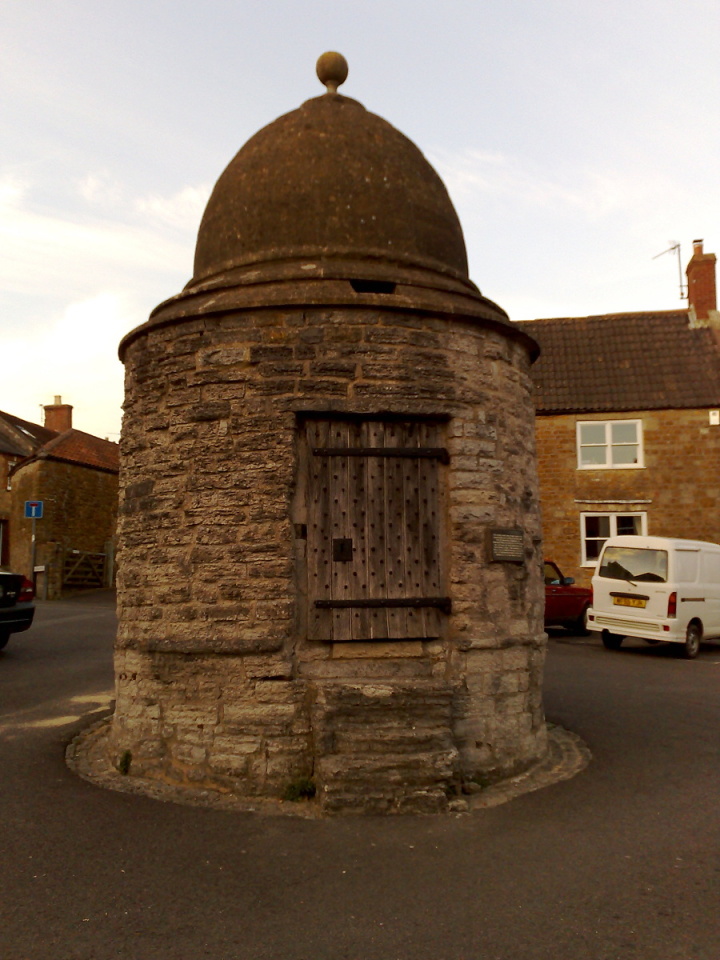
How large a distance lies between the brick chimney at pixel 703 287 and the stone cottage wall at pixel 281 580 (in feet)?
62.6

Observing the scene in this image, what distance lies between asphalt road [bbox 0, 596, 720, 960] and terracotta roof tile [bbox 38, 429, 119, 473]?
74.6 ft

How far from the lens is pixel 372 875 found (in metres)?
4.36

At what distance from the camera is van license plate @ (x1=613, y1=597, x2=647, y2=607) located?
46.0ft

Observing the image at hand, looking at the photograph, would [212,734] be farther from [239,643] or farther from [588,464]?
[588,464]

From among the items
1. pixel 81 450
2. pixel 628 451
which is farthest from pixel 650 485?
pixel 81 450

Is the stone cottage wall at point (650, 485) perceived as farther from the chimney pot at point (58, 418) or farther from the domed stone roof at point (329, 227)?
the chimney pot at point (58, 418)

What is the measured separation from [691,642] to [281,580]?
1039cm

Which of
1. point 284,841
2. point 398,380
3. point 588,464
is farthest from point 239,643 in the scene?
point 588,464

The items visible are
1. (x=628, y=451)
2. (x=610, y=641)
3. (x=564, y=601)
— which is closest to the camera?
(x=610, y=641)

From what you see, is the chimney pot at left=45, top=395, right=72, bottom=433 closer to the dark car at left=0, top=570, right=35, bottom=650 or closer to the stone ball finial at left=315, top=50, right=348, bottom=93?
the dark car at left=0, top=570, right=35, bottom=650

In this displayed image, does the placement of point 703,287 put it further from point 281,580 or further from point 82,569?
point 82,569

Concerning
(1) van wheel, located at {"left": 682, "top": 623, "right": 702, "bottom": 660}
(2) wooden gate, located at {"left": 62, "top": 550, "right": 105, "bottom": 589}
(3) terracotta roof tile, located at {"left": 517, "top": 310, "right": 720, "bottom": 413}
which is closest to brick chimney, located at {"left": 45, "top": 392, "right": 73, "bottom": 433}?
(2) wooden gate, located at {"left": 62, "top": 550, "right": 105, "bottom": 589}

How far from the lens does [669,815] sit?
213 inches

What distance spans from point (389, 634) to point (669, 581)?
363 inches
